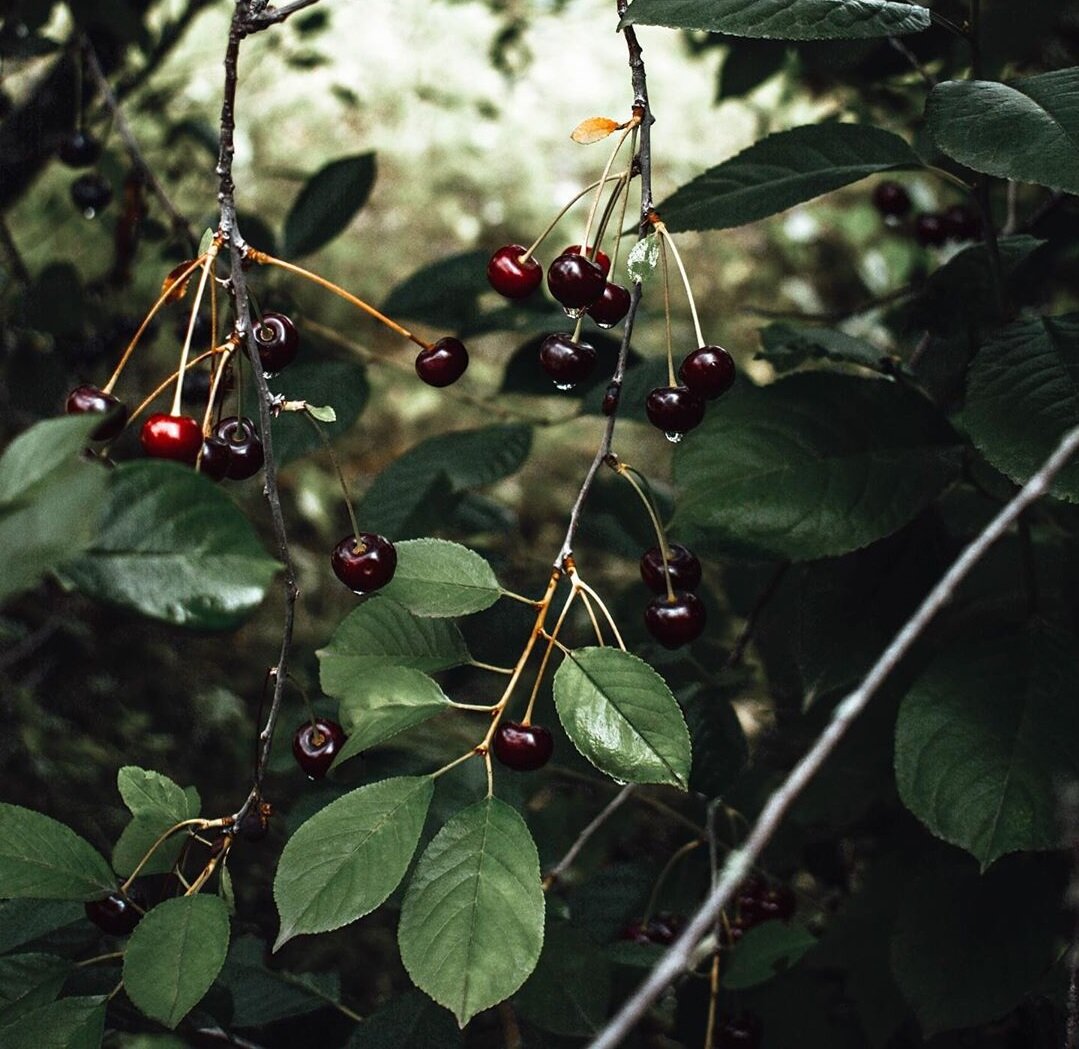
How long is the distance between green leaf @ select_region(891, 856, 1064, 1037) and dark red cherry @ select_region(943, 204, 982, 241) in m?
0.95

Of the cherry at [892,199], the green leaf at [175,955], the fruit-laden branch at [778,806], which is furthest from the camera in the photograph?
the cherry at [892,199]

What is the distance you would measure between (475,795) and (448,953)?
12.2 inches

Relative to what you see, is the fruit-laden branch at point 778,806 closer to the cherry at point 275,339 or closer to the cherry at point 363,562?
the cherry at point 363,562

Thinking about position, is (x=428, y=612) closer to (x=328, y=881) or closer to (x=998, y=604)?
(x=328, y=881)

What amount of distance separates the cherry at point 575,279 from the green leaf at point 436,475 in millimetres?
486

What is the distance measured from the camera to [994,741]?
80cm

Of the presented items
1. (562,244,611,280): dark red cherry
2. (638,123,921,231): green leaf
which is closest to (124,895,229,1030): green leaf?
(562,244,611,280): dark red cherry

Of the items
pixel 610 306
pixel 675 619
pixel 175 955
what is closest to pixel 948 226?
pixel 610 306

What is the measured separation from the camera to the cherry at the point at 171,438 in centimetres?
58

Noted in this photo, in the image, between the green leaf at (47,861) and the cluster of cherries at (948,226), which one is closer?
the green leaf at (47,861)

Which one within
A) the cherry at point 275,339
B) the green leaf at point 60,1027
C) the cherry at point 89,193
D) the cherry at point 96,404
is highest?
the cherry at point 96,404

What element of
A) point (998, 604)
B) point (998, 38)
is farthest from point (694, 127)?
point (998, 604)

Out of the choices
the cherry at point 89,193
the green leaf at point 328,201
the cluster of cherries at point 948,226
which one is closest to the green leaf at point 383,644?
the green leaf at point 328,201

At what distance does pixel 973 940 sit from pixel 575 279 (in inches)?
26.0
